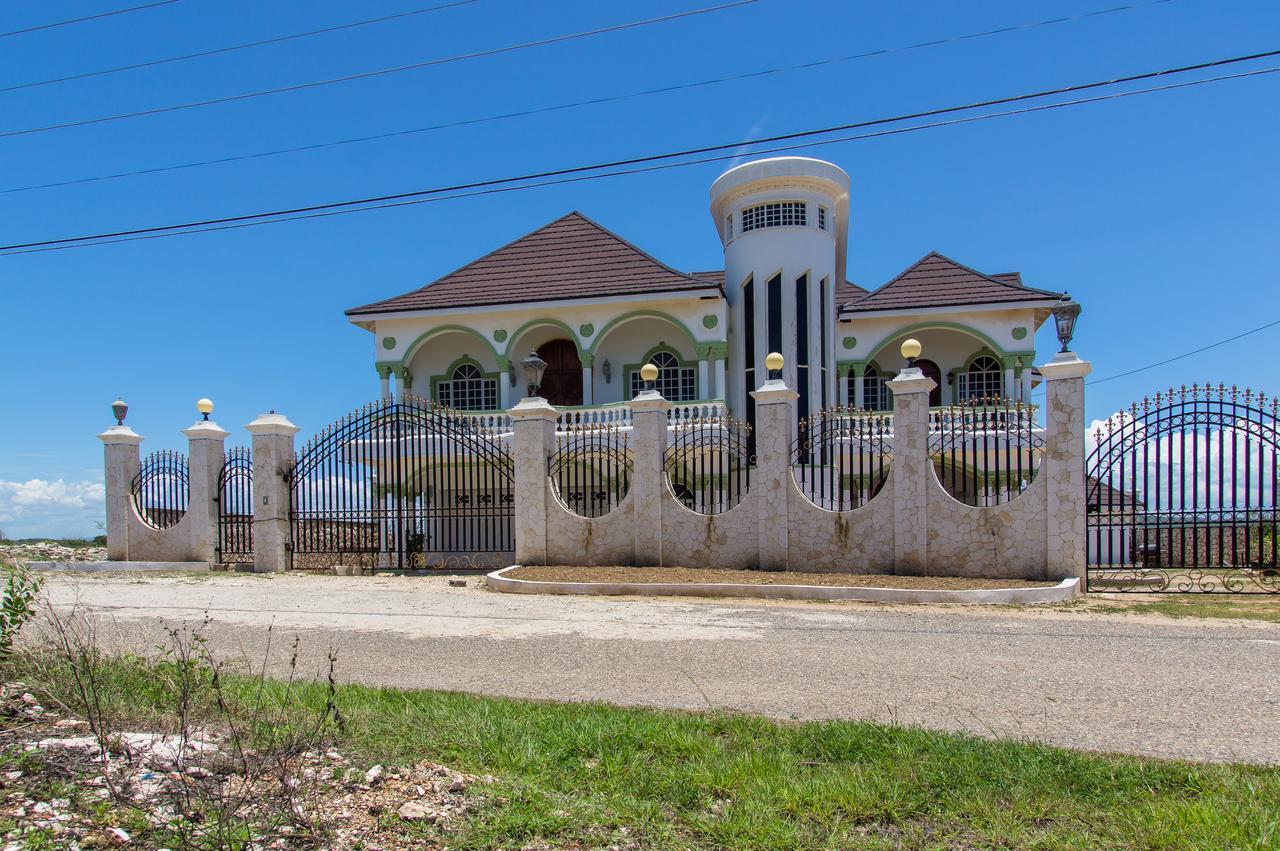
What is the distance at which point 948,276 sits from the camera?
80.9 feet

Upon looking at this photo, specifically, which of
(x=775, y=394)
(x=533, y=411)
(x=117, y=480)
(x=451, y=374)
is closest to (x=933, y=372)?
(x=775, y=394)

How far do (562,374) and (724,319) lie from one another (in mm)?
5628

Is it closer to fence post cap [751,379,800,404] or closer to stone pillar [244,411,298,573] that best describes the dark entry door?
fence post cap [751,379,800,404]

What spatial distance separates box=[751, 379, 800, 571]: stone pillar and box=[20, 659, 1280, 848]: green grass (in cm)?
863

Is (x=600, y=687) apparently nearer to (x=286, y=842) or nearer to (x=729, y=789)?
(x=729, y=789)

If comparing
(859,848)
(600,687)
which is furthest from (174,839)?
(600,687)

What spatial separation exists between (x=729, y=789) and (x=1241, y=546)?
592 inches

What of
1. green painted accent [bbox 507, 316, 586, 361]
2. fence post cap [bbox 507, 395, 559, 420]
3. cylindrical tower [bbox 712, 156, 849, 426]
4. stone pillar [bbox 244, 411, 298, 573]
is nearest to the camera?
fence post cap [bbox 507, 395, 559, 420]

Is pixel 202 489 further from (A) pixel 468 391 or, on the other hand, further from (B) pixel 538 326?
(B) pixel 538 326

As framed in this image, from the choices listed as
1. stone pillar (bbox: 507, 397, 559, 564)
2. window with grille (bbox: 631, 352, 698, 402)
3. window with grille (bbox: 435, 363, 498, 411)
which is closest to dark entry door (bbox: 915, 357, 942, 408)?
window with grille (bbox: 631, 352, 698, 402)

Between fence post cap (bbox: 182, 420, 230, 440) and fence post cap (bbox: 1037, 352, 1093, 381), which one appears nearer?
fence post cap (bbox: 1037, 352, 1093, 381)

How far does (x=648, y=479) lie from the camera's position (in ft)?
48.5

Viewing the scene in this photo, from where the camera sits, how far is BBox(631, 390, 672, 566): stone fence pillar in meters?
14.7

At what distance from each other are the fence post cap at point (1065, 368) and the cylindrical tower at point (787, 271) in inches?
395
